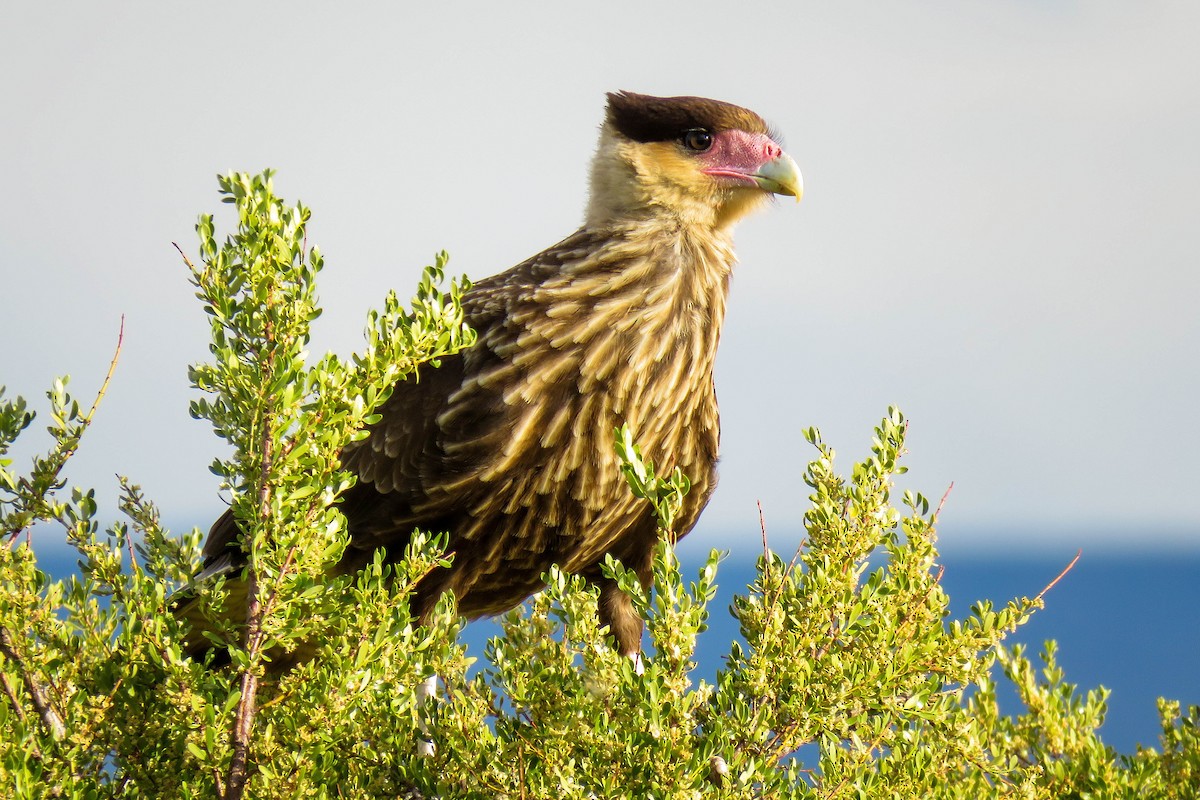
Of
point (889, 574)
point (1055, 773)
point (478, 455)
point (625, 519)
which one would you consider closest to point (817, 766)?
point (889, 574)

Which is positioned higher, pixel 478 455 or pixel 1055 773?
pixel 478 455

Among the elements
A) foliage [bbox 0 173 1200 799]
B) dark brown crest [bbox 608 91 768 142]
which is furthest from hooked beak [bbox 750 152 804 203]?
foliage [bbox 0 173 1200 799]

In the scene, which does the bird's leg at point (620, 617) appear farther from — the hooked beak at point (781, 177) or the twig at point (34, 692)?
the twig at point (34, 692)

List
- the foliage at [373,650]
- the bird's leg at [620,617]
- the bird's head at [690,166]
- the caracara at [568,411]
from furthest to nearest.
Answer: the bird's head at [690,166]
the bird's leg at [620,617]
the caracara at [568,411]
the foliage at [373,650]

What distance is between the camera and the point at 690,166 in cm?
352

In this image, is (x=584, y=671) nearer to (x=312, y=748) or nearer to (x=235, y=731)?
(x=312, y=748)

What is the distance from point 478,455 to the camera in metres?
2.95

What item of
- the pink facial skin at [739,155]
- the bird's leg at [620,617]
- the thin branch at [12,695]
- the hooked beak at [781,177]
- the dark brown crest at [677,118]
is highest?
the dark brown crest at [677,118]

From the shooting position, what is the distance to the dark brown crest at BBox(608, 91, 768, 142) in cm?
359

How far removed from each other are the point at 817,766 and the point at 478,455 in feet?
3.86

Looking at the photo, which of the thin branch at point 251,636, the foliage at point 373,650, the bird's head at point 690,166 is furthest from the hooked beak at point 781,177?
the thin branch at point 251,636

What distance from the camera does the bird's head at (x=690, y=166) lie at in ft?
11.5

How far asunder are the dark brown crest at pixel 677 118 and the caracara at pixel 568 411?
0.16 metres

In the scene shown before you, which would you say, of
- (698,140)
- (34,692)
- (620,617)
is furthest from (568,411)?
(34,692)
